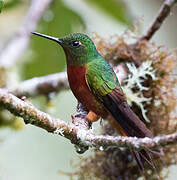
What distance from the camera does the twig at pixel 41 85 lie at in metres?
3.48

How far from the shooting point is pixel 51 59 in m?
4.38

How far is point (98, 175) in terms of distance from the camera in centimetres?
338

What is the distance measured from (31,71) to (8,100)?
2620 millimetres

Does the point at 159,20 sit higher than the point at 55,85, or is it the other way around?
the point at 159,20

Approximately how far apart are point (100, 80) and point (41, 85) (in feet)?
2.74

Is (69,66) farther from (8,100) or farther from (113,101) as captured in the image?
(8,100)

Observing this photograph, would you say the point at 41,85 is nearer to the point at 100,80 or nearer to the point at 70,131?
the point at 100,80

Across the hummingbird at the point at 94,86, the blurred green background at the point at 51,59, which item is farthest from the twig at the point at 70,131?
the blurred green background at the point at 51,59

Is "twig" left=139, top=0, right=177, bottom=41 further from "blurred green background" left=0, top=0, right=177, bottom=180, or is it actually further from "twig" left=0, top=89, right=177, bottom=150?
"twig" left=0, top=89, right=177, bottom=150

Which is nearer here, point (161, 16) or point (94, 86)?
point (94, 86)

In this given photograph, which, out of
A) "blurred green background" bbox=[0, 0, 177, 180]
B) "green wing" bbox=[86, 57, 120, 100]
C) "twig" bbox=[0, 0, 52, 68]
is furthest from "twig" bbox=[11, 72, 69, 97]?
"green wing" bbox=[86, 57, 120, 100]

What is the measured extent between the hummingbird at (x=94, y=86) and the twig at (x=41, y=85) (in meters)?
0.56

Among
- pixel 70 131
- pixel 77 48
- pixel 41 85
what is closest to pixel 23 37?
pixel 41 85

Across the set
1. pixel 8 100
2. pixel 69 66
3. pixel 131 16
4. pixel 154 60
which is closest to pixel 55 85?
pixel 69 66
